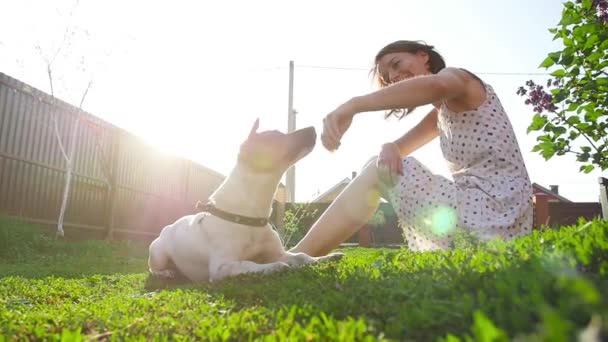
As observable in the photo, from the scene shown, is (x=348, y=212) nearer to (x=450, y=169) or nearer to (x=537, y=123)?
(x=450, y=169)

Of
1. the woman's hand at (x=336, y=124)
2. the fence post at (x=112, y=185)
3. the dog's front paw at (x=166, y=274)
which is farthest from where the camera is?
the fence post at (x=112, y=185)

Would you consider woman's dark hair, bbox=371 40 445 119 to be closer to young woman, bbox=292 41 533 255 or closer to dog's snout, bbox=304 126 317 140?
young woman, bbox=292 41 533 255

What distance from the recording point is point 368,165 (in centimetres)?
343

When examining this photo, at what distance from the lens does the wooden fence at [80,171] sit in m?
7.93

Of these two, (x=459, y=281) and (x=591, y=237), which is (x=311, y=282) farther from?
(x=591, y=237)

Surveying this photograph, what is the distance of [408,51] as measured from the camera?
11.6 ft

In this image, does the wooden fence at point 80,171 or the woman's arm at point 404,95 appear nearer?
the woman's arm at point 404,95

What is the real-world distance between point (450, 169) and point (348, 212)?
0.77 metres

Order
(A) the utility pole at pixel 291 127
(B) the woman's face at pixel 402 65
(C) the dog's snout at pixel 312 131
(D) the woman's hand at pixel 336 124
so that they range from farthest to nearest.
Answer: (A) the utility pole at pixel 291 127, (C) the dog's snout at pixel 312 131, (B) the woman's face at pixel 402 65, (D) the woman's hand at pixel 336 124

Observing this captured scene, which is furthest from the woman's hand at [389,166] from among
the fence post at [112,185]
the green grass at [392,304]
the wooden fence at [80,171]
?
the fence post at [112,185]

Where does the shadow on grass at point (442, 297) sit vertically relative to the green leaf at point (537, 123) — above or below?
below

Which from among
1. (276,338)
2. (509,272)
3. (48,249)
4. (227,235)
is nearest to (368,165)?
(227,235)

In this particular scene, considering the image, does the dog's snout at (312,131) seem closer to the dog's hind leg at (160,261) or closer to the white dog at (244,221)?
the white dog at (244,221)

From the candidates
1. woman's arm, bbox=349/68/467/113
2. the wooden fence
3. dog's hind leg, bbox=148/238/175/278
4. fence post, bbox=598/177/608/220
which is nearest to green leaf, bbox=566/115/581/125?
fence post, bbox=598/177/608/220
